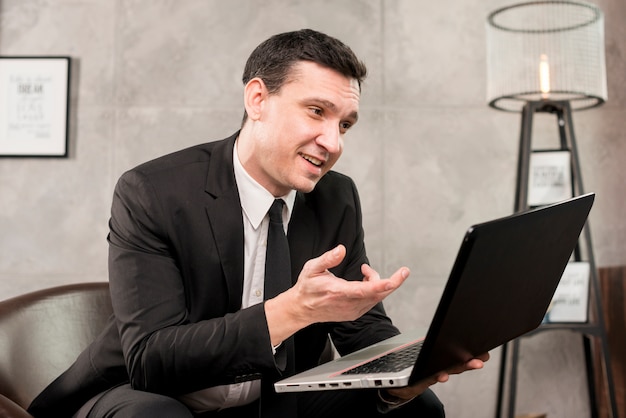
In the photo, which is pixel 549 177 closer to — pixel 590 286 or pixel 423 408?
pixel 590 286

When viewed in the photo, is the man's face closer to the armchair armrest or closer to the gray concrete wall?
the armchair armrest

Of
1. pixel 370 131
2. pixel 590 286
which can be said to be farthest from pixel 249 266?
pixel 590 286

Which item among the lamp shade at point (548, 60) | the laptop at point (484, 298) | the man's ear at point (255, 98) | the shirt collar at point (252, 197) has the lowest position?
the laptop at point (484, 298)

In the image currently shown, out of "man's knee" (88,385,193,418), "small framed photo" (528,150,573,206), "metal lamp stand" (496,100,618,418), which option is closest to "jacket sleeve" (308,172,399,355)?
"man's knee" (88,385,193,418)

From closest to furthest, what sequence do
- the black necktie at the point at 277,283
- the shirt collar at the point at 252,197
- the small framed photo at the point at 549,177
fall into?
1. the black necktie at the point at 277,283
2. the shirt collar at the point at 252,197
3. the small framed photo at the point at 549,177

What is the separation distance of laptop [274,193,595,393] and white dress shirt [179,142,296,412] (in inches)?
12.1

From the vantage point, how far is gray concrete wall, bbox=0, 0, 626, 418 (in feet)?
9.05

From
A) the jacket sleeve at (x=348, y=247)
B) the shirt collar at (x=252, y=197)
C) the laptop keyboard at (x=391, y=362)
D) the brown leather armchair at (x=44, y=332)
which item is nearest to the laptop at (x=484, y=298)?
the laptop keyboard at (x=391, y=362)

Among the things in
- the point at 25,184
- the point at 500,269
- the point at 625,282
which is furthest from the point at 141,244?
the point at 625,282

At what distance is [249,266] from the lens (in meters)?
1.60

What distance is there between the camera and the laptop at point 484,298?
1.03m

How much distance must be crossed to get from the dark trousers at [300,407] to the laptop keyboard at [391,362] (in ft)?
0.80

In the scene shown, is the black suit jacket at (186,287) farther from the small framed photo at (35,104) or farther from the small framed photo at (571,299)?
the small framed photo at (35,104)

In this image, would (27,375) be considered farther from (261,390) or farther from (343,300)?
(343,300)
